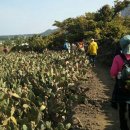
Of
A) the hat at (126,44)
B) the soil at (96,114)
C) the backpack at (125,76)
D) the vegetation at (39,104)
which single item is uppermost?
the hat at (126,44)

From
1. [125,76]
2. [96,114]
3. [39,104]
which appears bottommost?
[96,114]

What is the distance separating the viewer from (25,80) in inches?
403

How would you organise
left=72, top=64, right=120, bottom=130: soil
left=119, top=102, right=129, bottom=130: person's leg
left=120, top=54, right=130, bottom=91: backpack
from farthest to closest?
left=72, top=64, right=120, bottom=130: soil → left=119, top=102, right=129, bottom=130: person's leg → left=120, top=54, right=130, bottom=91: backpack

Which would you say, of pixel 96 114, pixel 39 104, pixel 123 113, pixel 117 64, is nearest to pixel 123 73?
pixel 117 64

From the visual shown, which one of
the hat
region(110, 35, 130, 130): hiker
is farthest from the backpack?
the hat

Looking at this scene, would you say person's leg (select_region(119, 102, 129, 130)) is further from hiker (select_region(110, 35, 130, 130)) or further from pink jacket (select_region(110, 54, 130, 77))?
pink jacket (select_region(110, 54, 130, 77))

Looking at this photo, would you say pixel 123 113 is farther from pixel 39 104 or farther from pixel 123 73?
pixel 39 104

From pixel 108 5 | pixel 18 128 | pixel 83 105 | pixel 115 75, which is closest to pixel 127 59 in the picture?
pixel 115 75

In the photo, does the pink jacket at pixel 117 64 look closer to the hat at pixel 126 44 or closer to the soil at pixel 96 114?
the hat at pixel 126 44

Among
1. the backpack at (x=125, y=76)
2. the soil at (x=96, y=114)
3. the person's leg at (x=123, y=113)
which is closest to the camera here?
the backpack at (x=125, y=76)

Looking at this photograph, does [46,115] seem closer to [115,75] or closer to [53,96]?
[53,96]

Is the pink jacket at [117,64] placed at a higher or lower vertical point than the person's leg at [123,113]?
higher

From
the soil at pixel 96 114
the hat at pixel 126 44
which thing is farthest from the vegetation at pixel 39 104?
the hat at pixel 126 44

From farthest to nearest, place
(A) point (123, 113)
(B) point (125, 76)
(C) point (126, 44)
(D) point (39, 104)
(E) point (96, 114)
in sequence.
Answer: (E) point (96, 114), (D) point (39, 104), (A) point (123, 113), (C) point (126, 44), (B) point (125, 76)
